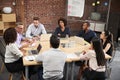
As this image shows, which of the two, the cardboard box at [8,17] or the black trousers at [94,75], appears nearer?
the black trousers at [94,75]

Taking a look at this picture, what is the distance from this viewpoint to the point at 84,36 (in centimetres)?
434

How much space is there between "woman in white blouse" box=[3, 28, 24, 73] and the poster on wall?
12.8 feet

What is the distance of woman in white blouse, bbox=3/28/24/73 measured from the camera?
9.89 ft

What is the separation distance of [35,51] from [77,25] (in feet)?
13.1

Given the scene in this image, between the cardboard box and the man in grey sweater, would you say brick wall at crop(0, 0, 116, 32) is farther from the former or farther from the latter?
the man in grey sweater

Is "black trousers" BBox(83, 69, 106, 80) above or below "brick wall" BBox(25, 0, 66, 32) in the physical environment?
below

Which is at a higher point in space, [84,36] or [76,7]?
[76,7]

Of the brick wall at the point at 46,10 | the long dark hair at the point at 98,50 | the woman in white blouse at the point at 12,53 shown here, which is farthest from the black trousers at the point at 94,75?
the brick wall at the point at 46,10

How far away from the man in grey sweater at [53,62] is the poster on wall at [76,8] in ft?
13.7

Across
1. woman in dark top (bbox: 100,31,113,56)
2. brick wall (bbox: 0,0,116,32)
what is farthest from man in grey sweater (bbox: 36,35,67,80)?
brick wall (bbox: 0,0,116,32)

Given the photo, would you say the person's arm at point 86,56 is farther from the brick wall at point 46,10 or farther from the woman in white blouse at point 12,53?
the brick wall at point 46,10

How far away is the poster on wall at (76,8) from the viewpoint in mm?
6621

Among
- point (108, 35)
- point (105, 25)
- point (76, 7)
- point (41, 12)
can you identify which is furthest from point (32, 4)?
point (108, 35)

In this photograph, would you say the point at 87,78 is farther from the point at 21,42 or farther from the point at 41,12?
the point at 41,12
